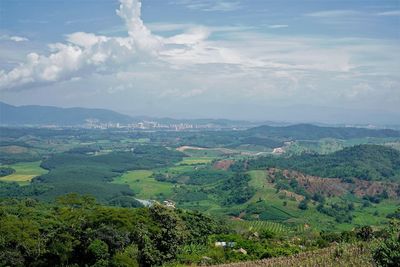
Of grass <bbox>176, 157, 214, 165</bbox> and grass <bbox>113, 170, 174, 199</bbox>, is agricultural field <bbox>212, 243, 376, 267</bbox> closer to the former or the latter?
grass <bbox>113, 170, 174, 199</bbox>

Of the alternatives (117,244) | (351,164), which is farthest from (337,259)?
(351,164)

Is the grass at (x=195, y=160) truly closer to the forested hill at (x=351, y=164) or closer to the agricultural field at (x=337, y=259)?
the forested hill at (x=351, y=164)

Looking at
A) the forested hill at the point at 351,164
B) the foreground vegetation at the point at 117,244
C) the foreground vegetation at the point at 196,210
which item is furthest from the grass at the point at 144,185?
the foreground vegetation at the point at 117,244

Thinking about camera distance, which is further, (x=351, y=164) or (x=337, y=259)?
(x=351, y=164)

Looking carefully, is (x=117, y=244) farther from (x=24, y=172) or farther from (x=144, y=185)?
(x=24, y=172)

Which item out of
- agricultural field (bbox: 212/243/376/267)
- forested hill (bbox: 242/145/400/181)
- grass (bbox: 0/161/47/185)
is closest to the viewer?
agricultural field (bbox: 212/243/376/267)

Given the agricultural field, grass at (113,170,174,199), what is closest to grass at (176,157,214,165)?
grass at (113,170,174,199)
